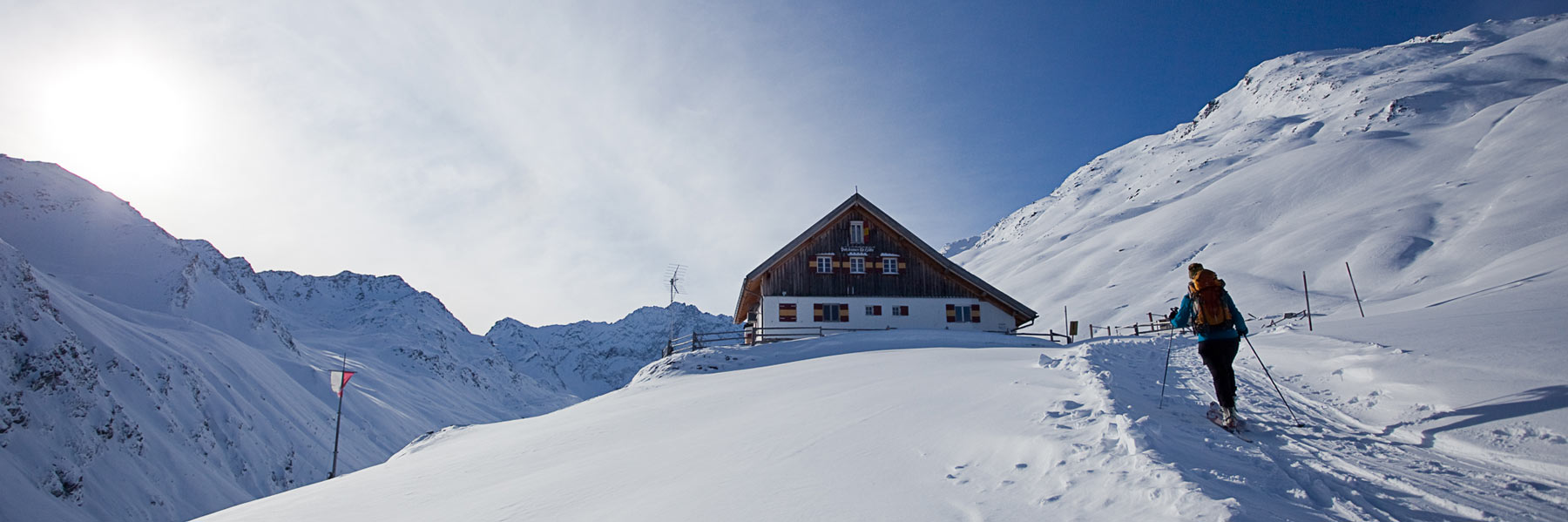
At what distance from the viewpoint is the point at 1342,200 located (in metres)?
72.4

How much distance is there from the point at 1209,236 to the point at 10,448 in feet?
376

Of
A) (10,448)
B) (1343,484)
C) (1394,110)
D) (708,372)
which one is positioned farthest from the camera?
(1394,110)

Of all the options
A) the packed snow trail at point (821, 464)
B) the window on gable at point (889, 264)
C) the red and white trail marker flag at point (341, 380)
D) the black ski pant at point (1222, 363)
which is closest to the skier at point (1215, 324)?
the black ski pant at point (1222, 363)

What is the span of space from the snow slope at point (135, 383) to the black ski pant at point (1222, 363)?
61338mm

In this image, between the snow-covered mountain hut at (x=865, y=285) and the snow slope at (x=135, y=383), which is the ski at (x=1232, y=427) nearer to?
the snow-covered mountain hut at (x=865, y=285)

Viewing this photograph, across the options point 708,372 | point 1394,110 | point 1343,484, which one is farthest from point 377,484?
point 1394,110

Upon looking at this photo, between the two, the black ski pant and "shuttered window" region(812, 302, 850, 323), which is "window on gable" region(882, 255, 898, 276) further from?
the black ski pant

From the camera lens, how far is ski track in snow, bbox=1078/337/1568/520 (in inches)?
159

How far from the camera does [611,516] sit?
202 inches

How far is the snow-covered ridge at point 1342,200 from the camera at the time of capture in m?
49.1

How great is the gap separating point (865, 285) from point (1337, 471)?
2774 cm

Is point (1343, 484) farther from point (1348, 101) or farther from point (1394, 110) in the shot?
point (1348, 101)

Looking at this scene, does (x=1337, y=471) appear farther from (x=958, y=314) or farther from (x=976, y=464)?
(x=958, y=314)

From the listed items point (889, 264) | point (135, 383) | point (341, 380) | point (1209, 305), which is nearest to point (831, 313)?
point (889, 264)
